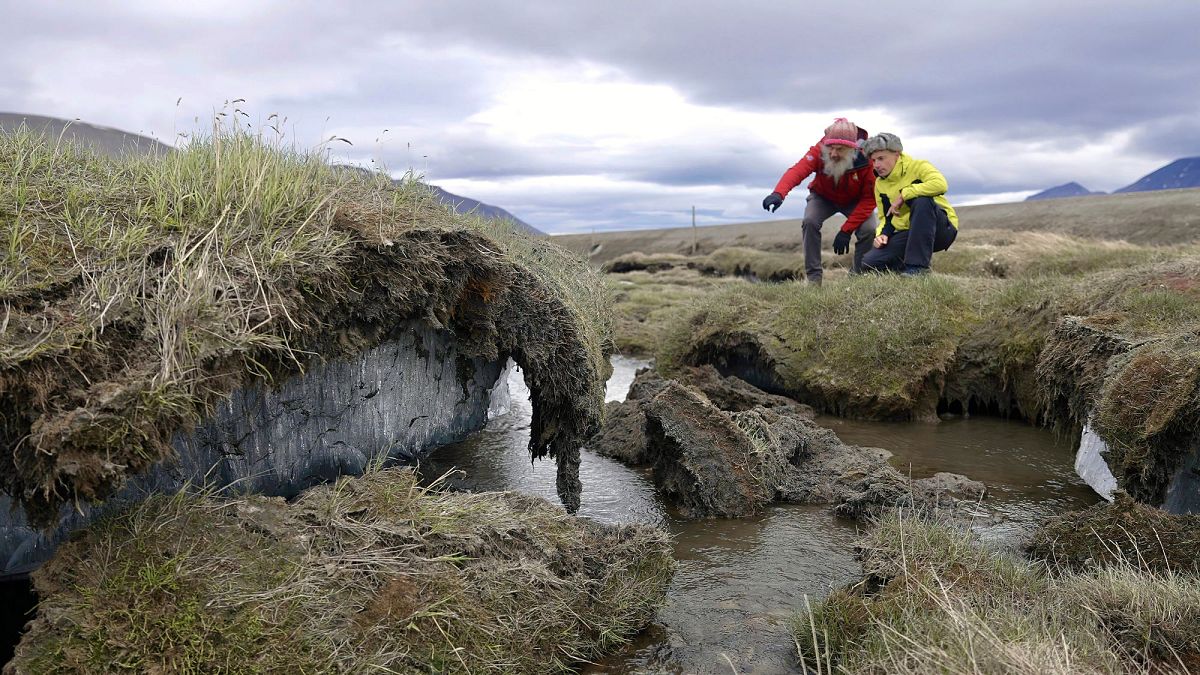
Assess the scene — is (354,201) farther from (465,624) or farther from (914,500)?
(914,500)

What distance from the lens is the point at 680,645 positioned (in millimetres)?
4289

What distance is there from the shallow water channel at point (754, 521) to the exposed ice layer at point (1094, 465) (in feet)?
0.43

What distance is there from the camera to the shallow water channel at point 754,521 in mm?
4297

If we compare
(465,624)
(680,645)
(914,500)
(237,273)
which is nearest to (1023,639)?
(680,645)

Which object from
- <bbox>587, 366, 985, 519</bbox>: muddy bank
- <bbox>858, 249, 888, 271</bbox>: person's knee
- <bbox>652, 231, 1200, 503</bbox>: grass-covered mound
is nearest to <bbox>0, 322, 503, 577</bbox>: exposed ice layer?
<bbox>587, 366, 985, 519</bbox>: muddy bank

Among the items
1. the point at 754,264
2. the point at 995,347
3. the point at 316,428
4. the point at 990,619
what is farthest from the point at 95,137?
the point at 754,264

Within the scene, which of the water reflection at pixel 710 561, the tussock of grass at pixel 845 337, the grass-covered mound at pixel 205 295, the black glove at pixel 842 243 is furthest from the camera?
the black glove at pixel 842 243

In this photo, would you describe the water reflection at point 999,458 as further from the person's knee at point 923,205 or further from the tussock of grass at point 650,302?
the tussock of grass at point 650,302

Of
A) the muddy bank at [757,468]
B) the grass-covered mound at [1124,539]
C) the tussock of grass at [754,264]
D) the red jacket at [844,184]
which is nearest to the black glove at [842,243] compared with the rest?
the red jacket at [844,184]

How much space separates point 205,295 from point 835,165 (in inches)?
377

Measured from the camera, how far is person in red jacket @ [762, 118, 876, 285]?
1149cm

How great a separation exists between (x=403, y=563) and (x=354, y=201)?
6.54 ft

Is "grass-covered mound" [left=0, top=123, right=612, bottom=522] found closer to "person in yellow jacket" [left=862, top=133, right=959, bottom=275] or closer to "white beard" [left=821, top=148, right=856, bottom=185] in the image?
"person in yellow jacket" [left=862, top=133, right=959, bottom=275]

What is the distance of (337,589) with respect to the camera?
11.3ft
